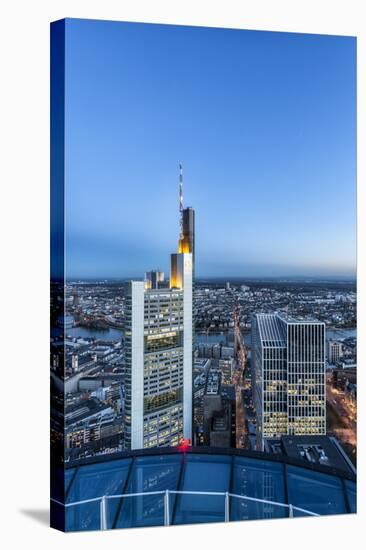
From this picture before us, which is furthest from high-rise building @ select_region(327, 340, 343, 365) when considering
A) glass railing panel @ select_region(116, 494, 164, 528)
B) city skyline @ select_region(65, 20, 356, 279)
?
glass railing panel @ select_region(116, 494, 164, 528)

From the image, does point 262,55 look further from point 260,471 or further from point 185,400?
point 260,471

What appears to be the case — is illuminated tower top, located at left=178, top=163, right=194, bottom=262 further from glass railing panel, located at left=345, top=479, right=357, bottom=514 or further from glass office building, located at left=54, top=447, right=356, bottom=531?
glass railing panel, located at left=345, top=479, right=357, bottom=514

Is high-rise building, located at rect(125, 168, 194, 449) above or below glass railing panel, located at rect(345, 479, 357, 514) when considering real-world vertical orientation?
above

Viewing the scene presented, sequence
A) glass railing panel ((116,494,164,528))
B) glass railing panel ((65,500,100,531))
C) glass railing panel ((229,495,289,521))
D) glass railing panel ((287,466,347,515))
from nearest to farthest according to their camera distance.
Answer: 1. glass railing panel ((65,500,100,531))
2. glass railing panel ((116,494,164,528))
3. glass railing panel ((229,495,289,521))
4. glass railing panel ((287,466,347,515))

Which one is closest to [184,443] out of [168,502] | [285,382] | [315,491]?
[168,502]

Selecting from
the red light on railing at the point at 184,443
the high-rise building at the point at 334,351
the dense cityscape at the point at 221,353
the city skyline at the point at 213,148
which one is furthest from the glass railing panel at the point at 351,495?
the city skyline at the point at 213,148

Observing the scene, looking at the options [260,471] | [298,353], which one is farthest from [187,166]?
[260,471]

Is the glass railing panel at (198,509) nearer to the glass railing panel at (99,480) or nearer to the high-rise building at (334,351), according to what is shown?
the glass railing panel at (99,480)
